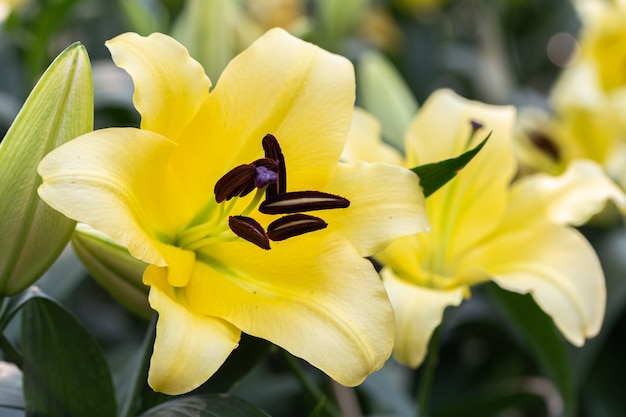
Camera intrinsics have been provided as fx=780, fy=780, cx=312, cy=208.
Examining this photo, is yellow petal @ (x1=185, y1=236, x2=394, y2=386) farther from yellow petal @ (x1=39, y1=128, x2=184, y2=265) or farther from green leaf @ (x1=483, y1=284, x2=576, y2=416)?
green leaf @ (x1=483, y1=284, x2=576, y2=416)

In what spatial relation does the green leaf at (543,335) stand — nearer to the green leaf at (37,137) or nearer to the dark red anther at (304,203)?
the dark red anther at (304,203)

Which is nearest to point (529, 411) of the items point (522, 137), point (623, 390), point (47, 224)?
point (623, 390)

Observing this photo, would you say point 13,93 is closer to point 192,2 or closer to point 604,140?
point 192,2

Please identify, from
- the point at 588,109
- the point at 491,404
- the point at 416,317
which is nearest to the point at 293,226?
the point at 416,317

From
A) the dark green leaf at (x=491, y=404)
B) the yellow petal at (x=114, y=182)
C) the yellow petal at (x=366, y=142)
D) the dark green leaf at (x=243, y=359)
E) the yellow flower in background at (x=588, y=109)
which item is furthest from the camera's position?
the yellow flower in background at (x=588, y=109)

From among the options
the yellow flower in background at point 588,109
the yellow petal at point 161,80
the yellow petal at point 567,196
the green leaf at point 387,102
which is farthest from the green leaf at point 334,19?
the yellow petal at point 161,80

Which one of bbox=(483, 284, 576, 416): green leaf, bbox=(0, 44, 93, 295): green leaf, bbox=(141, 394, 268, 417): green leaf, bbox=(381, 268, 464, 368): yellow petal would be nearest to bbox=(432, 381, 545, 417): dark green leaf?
bbox=(483, 284, 576, 416): green leaf
